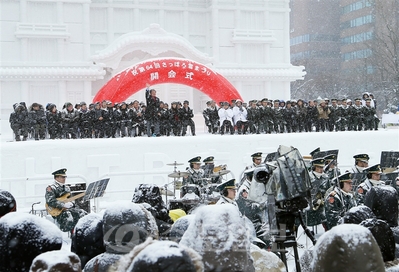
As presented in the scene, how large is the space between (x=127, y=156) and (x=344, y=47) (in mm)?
45146

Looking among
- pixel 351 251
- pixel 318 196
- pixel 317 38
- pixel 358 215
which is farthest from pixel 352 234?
pixel 317 38

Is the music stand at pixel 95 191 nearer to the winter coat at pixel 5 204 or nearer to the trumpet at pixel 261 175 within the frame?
the trumpet at pixel 261 175

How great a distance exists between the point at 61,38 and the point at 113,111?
745 cm

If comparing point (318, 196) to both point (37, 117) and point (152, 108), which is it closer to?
point (152, 108)

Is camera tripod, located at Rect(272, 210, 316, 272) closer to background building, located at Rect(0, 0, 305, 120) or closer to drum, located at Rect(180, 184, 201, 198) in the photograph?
drum, located at Rect(180, 184, 201, 198)

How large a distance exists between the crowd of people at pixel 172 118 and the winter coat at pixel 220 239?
13378 millimetres

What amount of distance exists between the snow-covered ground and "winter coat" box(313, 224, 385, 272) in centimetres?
1006

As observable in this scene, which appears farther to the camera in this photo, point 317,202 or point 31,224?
point 317,202

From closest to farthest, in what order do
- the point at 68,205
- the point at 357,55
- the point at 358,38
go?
the point at 68,205 < the point at 357,55 < the point at 358,38

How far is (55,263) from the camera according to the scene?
2.40m

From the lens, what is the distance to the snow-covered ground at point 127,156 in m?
13.4

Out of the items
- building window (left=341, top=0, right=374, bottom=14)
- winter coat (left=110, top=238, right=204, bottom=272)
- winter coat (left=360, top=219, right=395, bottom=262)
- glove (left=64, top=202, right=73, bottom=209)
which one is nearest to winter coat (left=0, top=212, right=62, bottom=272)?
winter coat (left=110, top=238, right=204, bottom=272)

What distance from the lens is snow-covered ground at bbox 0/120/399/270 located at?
13.4m

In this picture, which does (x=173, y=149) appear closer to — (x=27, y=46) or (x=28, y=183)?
(x=28, y=183)
